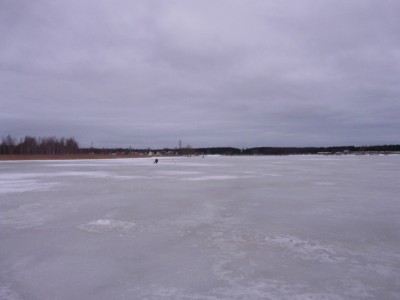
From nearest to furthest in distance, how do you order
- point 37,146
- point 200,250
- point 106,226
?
point 200,250, point 106,226, point 37,146

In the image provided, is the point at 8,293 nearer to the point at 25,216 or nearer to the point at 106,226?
the point at 106,226

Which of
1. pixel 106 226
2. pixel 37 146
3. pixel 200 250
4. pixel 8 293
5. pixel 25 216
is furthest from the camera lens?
pixel 37 146

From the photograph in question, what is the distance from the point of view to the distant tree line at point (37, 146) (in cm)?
7837

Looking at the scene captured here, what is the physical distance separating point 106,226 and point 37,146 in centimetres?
8740

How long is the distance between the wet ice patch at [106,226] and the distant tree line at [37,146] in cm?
8163

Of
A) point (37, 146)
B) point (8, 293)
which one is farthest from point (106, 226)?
point (37, 146)

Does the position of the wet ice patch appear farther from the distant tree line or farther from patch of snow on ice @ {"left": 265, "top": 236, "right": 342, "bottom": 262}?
the distant tree line

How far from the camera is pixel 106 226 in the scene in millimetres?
4809

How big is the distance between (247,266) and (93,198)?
5.30 m

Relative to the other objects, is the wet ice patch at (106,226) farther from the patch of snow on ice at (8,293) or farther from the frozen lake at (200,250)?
the patch of snow on ice at (8,293)

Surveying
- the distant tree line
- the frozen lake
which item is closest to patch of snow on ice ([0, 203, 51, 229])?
the frozen lake

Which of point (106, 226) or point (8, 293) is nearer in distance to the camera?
point (8, 293)

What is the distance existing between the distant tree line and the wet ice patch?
268 feet

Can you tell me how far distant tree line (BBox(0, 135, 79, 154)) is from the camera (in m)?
78.4
